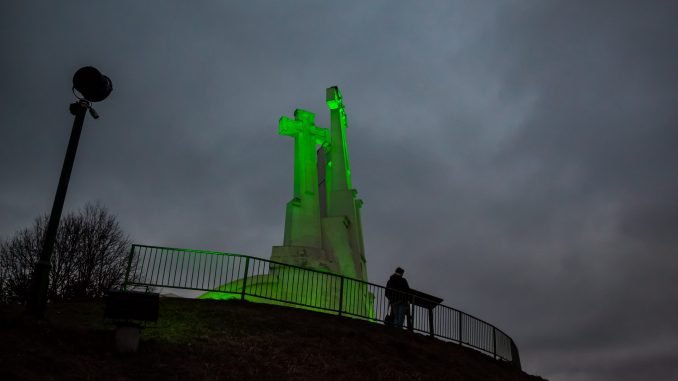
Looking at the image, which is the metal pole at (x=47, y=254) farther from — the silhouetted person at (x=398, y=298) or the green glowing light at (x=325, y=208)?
the green glowing light at (x=325, y=208)

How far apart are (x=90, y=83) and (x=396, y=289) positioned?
10138 millimetres

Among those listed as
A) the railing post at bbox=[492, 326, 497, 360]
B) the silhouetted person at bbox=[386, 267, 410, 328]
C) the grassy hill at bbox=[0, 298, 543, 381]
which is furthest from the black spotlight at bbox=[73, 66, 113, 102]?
the railing post at bbox=[492, 326, 497, 360]

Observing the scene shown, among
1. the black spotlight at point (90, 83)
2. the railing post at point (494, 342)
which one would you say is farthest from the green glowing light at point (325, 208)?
the black spotlight at point (90, 83)

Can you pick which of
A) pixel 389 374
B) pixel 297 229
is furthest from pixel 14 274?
pixel 389 374

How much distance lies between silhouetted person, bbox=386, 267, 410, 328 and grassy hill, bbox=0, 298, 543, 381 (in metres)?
0.93

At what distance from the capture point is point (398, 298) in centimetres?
1664

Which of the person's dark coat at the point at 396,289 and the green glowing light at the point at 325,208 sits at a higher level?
the green glowing light at the point at 325,208

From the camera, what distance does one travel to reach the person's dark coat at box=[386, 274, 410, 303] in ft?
54.4

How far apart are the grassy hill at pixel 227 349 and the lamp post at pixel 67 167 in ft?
1.29

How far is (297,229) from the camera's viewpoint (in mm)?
25266

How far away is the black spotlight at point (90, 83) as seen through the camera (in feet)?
35.0

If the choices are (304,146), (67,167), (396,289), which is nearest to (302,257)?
(304,146)

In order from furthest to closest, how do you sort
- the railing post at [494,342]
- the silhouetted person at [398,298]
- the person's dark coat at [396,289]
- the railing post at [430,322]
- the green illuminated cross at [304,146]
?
the green illuminated cross at [304,146], the railing post at [494,342], the railing post at [430,322], the person's dark coat at [396,289], the silhouetted person at [398,298]

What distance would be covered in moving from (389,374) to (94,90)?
8.06m
